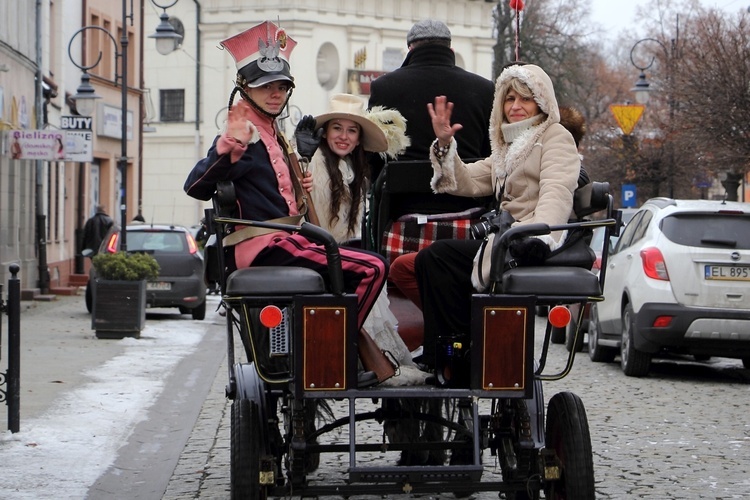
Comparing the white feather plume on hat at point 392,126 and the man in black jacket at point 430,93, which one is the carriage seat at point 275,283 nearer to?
the white feather plume on hat at point 392,126

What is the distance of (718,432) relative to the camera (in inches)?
439

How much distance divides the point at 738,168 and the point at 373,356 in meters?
19.5

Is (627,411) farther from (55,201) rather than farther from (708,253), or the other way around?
(55,201)

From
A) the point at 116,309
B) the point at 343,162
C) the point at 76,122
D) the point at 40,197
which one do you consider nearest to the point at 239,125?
the point at 343,162

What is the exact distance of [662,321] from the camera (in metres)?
14.9

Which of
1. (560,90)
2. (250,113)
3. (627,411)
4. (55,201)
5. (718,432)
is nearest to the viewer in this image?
(250,113)

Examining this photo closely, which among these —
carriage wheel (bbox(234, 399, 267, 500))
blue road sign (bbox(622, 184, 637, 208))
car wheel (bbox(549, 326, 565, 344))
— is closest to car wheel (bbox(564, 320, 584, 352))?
car wheel (bbox(549, 326, 565, 344))

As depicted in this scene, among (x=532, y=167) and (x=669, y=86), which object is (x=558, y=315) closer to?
(x=532, y=167)

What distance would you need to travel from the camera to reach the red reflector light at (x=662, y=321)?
1486 cm

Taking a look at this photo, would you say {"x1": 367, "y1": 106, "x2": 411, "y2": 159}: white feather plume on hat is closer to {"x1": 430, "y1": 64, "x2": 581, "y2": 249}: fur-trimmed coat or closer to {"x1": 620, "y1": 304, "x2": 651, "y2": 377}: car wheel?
{"x1": 430, "y1": 64, "x2": 581, "y2": 249}: fur-trimmed coat

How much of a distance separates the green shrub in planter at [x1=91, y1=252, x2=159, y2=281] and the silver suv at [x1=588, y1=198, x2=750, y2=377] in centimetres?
756

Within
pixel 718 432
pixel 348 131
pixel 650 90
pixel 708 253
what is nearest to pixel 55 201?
pixel 650 90

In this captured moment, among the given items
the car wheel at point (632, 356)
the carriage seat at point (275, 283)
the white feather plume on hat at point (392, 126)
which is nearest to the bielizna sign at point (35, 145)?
the car wheel at point (632, 356)

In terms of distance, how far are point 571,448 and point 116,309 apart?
1441 cm
